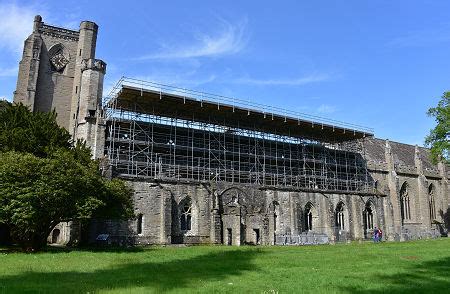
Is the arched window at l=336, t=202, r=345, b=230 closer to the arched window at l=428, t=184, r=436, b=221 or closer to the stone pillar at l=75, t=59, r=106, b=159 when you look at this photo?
the arched window at l=428, t=184, r=436, b=221

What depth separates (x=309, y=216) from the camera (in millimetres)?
40562

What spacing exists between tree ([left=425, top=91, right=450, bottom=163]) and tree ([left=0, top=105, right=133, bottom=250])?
28808 mm

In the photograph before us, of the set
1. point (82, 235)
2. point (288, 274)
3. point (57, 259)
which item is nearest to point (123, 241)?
point (82, 235)

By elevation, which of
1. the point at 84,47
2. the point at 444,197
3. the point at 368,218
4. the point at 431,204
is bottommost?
the point at 368,218

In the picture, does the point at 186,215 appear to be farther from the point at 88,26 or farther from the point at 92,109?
the point at 88,26

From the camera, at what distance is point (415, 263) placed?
17.1 metres

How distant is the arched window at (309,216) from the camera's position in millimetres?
40156

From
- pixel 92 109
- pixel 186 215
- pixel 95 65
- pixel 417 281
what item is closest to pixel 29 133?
pixel 92 109

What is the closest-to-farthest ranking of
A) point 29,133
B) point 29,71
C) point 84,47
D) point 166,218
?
point 29,133 < point 166,218 < point 29,71 < point 84,47

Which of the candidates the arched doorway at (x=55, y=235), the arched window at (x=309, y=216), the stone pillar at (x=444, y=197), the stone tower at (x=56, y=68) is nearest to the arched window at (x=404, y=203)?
the stone pillar at (x=444, y=197)

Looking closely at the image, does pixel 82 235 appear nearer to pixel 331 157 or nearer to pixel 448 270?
pixel 448 270

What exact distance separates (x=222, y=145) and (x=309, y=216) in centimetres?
1086

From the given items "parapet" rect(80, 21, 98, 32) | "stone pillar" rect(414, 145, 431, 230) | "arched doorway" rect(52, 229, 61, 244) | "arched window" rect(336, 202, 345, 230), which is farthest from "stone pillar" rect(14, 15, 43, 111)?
"stone pillar" rect(414, 145, 431, 230)

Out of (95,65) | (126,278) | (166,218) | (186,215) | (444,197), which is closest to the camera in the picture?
(126,278)
